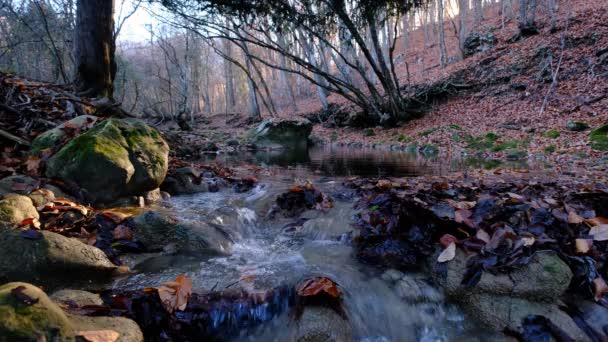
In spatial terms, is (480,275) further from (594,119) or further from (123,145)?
(594,119)

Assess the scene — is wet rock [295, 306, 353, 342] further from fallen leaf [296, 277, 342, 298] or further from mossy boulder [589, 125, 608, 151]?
mossy boulder [589, 125, 608, 151]

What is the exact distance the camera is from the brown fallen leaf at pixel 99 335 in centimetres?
151

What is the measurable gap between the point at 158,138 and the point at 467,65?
1636 cm

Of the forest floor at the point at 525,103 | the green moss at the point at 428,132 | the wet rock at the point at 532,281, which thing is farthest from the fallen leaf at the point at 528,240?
the green moss at the point at 428,132

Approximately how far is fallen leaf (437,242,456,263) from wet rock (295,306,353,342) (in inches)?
35.9

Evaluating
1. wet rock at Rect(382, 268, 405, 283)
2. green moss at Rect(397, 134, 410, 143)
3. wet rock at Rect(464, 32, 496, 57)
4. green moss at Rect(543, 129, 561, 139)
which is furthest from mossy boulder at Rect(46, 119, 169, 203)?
wet rock at Rect(464, 32, 496, 57)

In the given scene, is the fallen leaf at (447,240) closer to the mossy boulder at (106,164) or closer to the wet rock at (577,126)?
the mossy boulder at (106,164)

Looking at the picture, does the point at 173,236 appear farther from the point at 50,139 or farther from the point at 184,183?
the point at 50,139

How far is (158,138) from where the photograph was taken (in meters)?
4.75

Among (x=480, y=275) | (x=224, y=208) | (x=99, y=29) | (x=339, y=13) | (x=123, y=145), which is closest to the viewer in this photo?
(x=480, y=275)

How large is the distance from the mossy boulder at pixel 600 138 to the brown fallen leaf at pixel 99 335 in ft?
29.8

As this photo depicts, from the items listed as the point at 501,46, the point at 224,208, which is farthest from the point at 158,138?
the point at 501,46

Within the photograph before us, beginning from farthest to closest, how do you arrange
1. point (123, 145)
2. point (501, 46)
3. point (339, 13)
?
1. point (501, 46)
2. point (339, 13)
3. point (123, 145)

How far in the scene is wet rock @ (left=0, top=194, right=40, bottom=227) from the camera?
2377 millimetres
